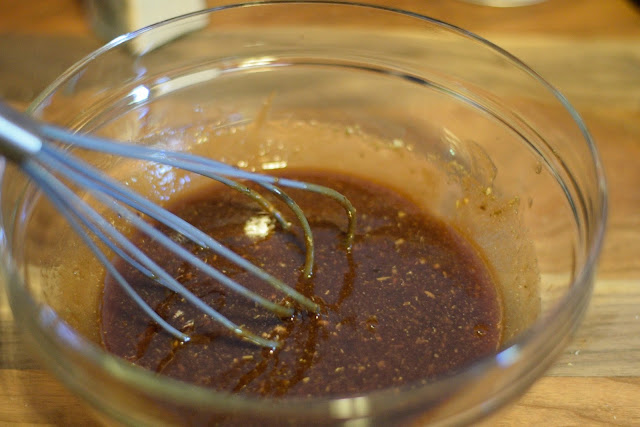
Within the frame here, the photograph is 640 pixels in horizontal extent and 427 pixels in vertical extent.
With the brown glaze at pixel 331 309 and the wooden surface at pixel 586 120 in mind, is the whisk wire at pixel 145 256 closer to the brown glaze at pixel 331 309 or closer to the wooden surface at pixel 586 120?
the brown glaze at pixel 331 309

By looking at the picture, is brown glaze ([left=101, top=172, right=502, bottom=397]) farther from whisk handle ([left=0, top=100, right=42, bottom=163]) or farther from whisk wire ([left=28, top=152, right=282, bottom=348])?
whisk handle ([left=0, top=100, right=42, bottom=163])

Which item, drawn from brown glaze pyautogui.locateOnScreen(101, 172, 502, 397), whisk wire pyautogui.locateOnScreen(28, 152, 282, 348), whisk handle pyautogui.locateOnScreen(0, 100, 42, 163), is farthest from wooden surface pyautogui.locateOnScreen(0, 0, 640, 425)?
whisk handle pyautogui.locateOnScreen(0, 100, 42, 163)

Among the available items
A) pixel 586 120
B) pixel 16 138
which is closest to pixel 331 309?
pixel 16 138

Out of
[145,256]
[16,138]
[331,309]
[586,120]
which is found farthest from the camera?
[586,120]

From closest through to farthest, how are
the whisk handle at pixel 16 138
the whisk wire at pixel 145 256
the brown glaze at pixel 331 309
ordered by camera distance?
the whisk handle at pixel 16 138 < the whisk wire at pixel 145 256 < the brown glaze at pixel 331 309

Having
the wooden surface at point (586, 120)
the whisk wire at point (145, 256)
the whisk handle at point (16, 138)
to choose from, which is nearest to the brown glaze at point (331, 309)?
the whisk wire at point (145, 256)

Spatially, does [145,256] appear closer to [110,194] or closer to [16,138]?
[110,194]
